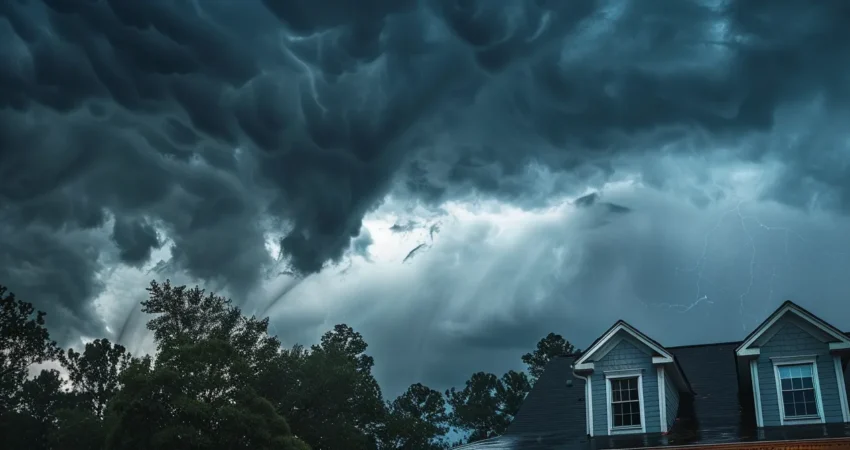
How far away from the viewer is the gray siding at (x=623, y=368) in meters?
22.0

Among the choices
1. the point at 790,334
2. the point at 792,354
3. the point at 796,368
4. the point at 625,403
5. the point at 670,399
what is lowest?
the point at 625,403

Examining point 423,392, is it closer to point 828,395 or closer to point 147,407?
point 147,407

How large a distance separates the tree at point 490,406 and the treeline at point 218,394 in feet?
0.33

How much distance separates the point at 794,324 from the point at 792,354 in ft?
2.89

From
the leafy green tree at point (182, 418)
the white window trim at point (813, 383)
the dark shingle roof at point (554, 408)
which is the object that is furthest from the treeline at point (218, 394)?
the white window trim at point (813, 383)

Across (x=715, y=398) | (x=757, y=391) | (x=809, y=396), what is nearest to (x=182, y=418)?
(x=715, y=398)

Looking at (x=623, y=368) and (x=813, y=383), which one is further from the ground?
(x=623, y=368)

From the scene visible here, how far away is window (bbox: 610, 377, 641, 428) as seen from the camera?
22.3m

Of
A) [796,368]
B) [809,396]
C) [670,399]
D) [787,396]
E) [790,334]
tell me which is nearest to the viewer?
[809,396]

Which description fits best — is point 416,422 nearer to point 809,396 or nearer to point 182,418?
point 182,418

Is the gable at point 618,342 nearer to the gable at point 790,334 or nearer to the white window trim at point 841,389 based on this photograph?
the gable at point 790,334

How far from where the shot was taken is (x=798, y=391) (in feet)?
68.8

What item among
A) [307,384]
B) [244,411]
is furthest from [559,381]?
[307,384]

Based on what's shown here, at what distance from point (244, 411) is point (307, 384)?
37.0 ft
